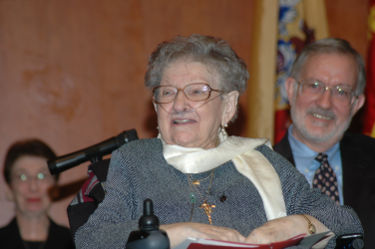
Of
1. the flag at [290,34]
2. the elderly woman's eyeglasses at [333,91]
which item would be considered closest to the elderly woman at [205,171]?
the elderly woman's eyeglasses at [333,91]

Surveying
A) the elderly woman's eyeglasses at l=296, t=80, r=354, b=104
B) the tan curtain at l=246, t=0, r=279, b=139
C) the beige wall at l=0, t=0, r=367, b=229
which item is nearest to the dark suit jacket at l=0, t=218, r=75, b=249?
the beige wall at l=0, t=0, r=367, b=229

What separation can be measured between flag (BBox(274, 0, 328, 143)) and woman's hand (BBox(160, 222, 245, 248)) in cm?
225

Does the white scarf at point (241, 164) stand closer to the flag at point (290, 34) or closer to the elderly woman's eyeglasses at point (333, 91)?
the elderly woman's eyeglasses at point (333, 91)

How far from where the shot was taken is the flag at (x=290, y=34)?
421cm

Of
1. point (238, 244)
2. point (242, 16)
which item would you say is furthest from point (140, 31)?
point (238, 244)

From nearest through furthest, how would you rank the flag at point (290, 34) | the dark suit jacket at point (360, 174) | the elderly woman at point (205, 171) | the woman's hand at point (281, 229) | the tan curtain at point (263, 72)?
the woman's hand at point (281, 229) < the elderly woman at point (205, 171) < the dark suit jacket at point (360, 174) < the tan curtain at point (263, 72) < the flag at point (290, 34)

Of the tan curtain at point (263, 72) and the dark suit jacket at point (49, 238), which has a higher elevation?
the tan curtain at point (263, 72)

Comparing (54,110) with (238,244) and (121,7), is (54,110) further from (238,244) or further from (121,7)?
(238,244)

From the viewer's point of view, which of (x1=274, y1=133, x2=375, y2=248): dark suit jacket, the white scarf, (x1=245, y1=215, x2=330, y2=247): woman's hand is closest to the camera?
(x1=245, y1=215, x2=330, y2=247): woman's hand

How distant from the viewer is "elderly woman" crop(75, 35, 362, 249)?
231 cm

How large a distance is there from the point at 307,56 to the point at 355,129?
1349 mm

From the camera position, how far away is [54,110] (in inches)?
166

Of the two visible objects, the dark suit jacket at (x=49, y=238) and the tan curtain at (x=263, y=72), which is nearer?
the dark suit jacket at (x=49, y=238)

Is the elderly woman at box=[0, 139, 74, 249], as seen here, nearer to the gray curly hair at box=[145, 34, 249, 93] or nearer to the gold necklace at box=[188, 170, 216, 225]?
the gray curly hair at box=[145, 34, 249, 93]
